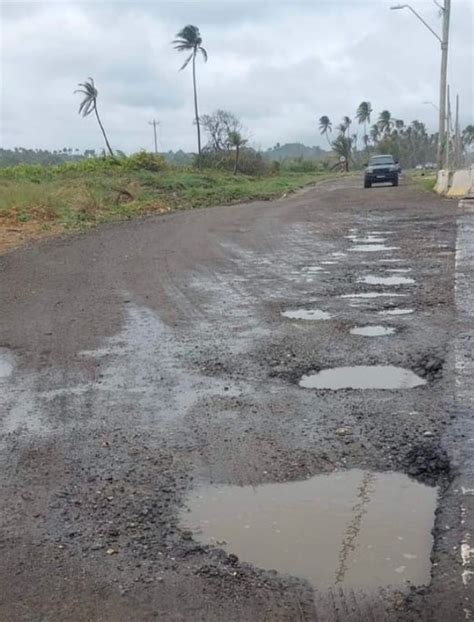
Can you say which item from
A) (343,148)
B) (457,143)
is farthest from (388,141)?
(457,143)

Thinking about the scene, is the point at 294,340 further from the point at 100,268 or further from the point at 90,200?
the point at 90,200

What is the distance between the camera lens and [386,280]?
10477 mm

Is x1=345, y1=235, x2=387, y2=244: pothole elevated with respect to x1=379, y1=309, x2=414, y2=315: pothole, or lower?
lower

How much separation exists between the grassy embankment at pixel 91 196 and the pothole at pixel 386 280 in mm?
8693

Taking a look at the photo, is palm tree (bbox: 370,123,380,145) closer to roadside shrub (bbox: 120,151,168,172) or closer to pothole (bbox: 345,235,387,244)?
roadside shrub (bbox: 120,151,168,172)

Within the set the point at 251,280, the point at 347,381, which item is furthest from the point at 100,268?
the point at 347,381

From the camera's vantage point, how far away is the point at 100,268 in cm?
1263

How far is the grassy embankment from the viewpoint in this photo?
21141 mm

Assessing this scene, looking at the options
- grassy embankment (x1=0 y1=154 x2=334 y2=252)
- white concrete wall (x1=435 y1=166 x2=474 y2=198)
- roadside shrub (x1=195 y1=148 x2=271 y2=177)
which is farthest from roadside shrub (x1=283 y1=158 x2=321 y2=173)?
white concrete wall (x1=435 y1=166 x2=474 y2=198)

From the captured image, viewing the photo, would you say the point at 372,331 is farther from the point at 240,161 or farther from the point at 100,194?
the point at 240,161

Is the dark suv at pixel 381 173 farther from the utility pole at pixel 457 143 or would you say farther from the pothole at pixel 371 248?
the pothole at pixel 371 248

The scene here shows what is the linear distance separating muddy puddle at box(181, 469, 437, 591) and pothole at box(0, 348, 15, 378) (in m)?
3.02

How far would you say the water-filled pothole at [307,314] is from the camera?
823cm

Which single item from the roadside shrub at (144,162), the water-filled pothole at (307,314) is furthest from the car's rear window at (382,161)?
the water-filled pothole at (307,314)
